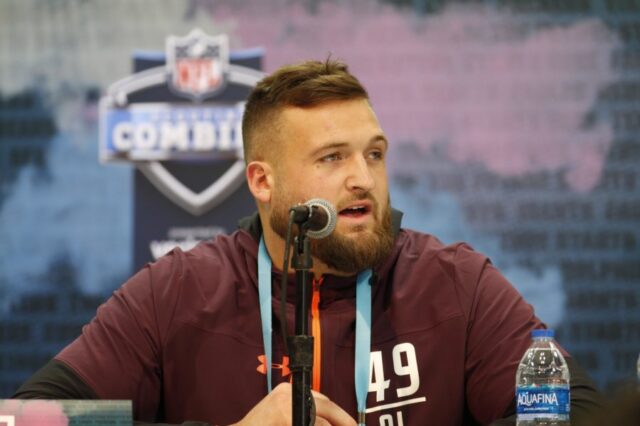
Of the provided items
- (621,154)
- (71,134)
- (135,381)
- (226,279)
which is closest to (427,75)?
(621,154)

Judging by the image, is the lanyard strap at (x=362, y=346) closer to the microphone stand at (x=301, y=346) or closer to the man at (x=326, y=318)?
the man at (x=326, y=318)

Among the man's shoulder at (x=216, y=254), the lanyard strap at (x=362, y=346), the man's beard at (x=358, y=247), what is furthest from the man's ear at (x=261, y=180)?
the lanyard strap at (x=362, y=346)

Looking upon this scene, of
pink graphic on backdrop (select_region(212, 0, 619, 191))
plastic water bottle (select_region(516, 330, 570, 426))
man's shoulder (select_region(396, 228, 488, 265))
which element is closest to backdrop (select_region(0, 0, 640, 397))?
pink graphic on backdrop (select_region(212, 0, 619, 191))

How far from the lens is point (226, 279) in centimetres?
288

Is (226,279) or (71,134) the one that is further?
(71,134)

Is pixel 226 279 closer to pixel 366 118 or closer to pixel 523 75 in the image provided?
pixel 366 118

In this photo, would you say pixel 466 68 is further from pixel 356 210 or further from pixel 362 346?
pixel 362 346

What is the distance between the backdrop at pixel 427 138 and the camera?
4.21m

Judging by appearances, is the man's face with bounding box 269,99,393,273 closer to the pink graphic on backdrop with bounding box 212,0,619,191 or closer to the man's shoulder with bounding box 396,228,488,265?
the man's shoulder with bounding box 396,228,488,265

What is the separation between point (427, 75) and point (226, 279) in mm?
1742

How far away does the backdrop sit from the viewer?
421cm

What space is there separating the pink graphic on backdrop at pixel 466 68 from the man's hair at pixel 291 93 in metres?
1.40

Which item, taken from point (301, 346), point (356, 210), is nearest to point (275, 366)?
point (356, 210)

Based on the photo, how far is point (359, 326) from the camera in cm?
271
